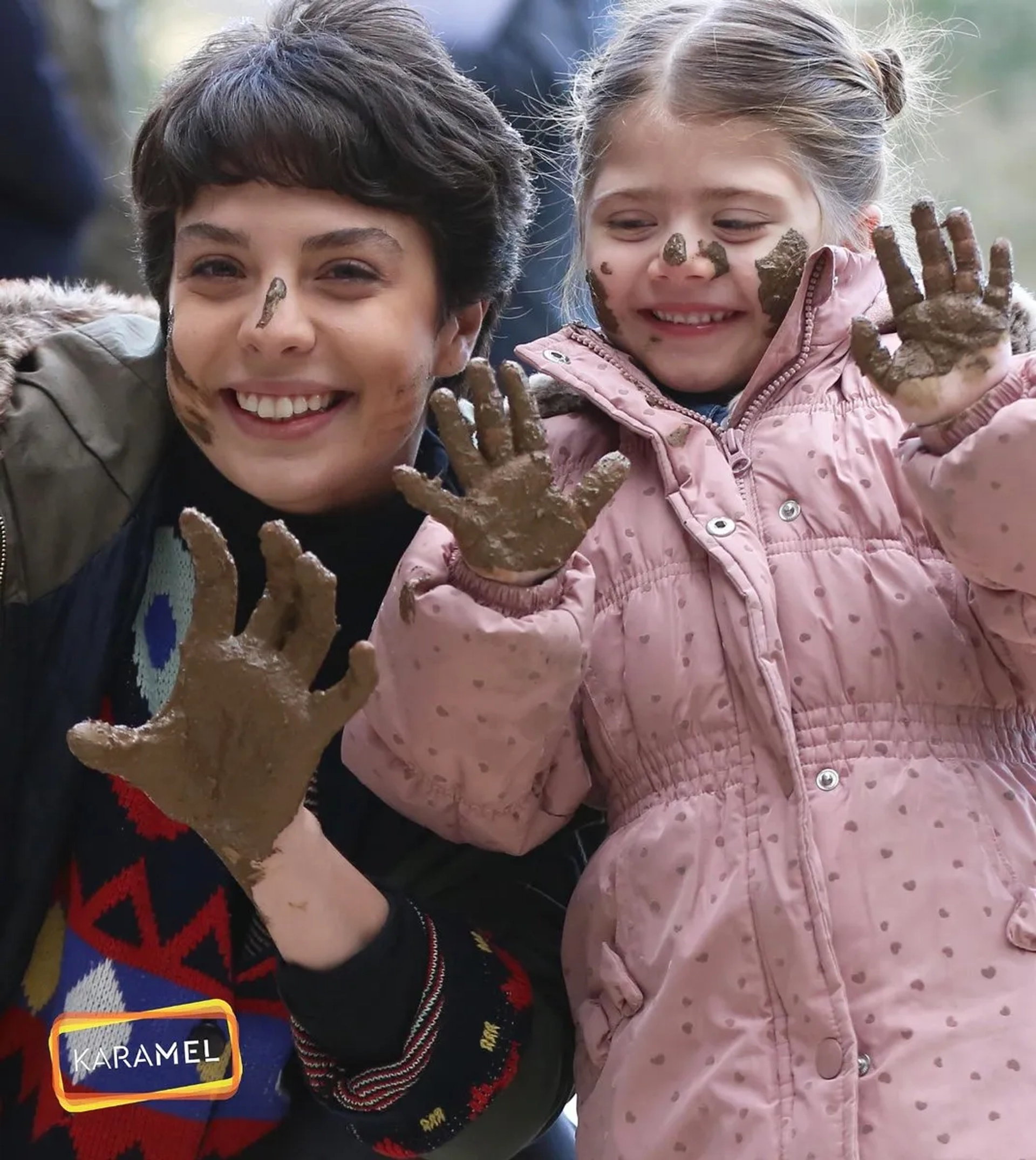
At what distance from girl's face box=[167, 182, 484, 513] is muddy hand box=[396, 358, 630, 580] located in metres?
0.25

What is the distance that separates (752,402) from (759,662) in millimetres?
269

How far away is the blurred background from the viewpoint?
1867mm

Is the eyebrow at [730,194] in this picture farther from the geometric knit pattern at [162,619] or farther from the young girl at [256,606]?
the geometric knit pattern at [162,619]

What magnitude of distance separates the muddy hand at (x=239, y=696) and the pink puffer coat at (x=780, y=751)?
0.34 feet

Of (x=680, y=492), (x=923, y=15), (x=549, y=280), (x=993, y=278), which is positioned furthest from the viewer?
(x=549, y=280)

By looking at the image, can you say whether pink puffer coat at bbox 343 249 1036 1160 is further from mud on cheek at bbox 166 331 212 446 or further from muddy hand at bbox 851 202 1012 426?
mud on cheek at bbox 166 331 212 446

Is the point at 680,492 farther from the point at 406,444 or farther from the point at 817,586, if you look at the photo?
the point at 406,444

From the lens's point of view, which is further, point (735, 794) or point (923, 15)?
point (923, 15)

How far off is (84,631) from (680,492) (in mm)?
552

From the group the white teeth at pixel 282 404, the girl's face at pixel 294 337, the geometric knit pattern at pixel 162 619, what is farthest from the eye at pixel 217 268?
the geometric knit pattern at pixel 162 619

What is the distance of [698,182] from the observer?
1.21 metres

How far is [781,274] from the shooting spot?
3.97ft

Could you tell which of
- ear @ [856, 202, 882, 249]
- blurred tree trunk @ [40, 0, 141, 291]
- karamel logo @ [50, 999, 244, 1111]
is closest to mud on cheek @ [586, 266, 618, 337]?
ear @ [856, 202, 882, 249]

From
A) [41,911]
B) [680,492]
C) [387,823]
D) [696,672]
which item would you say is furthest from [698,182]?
[41,911]
